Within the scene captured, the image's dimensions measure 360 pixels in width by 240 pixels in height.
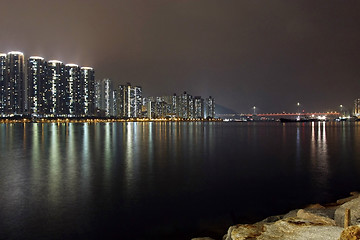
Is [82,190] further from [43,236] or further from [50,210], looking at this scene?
[43,236]

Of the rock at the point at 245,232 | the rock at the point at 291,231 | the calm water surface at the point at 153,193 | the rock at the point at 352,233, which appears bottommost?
the calm water surface at the point at 153,193

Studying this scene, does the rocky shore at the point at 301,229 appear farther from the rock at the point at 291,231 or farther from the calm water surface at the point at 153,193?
the calm water surface at the point at 153,193

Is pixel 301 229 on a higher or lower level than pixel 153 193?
higher

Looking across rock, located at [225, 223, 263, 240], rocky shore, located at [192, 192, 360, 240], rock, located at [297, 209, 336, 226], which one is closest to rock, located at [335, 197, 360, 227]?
rocky shore, located at [192, 192, 360, 240]

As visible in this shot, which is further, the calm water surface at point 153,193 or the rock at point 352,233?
the calm water surface at point 153,193

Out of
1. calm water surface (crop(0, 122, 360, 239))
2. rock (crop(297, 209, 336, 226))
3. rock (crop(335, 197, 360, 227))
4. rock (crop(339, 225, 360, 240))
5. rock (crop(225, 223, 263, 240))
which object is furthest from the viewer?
calm water surface (crop(0, 122, 360, 239))

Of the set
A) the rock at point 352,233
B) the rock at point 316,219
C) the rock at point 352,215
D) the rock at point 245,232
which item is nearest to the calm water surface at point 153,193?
the rock at point 316,219

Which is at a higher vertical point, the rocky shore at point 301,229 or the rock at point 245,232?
the rocky shore at point 301,229

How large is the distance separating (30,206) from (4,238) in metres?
3.39

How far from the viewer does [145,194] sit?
50.4 ft

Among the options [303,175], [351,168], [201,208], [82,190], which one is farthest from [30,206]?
[351,168]

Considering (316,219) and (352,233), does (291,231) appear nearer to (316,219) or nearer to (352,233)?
(316,219)

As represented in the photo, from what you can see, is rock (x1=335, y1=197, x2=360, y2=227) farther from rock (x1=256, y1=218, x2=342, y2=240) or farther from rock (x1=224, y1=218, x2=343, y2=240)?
rock (x1=256, y1=218, x2=342, y2=240)

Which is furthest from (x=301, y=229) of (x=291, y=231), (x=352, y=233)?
(x=352, y=233)
